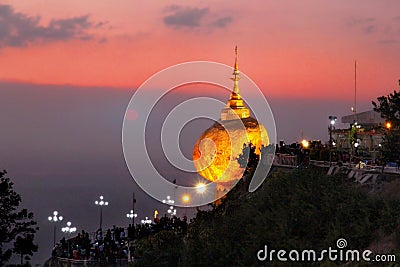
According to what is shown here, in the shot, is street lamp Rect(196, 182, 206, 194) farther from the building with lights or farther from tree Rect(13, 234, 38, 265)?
tree Rect(13, 234, 38, 265)

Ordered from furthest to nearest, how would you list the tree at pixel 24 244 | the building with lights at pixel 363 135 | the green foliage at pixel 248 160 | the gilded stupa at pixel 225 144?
the gilded stupa at pixel 225 144, the building with lights at pixel 363 135, the green foliage at pixel 248 160, the tree at pixel 24 244

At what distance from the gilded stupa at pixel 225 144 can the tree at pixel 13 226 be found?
12400 mm

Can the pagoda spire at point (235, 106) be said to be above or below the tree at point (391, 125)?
above

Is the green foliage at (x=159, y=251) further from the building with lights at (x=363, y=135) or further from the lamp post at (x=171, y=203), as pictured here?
the lamp post at (x=171, y=203)

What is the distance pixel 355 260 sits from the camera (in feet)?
60.8

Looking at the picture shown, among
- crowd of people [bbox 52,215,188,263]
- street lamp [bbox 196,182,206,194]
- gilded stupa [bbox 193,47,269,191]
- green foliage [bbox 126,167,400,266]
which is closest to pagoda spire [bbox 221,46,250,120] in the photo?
gilded stupa [bbox 193,47,269,191]

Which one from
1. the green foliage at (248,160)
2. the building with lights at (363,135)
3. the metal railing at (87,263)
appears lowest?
the metal railing at (87,263)

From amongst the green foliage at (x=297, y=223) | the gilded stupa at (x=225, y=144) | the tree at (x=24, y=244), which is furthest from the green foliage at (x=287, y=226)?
the gilded stupa at (x=225, y=144)

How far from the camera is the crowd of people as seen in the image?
2614 centimetres

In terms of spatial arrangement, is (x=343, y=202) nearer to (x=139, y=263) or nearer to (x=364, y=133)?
(x=139, y=263)

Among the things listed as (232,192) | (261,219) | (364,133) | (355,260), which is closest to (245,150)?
(232,192)

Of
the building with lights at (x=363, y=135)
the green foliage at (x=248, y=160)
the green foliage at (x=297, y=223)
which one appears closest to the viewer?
the green foliage at (x=297, y=223)

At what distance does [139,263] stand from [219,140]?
19.8 metres

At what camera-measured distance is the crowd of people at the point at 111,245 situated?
26.1m
